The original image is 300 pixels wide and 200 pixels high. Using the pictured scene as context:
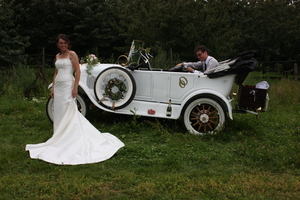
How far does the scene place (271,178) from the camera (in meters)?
4.19

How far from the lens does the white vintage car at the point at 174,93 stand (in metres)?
6.04

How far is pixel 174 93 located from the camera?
6.30 m

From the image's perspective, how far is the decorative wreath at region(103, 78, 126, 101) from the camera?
636 centimetres

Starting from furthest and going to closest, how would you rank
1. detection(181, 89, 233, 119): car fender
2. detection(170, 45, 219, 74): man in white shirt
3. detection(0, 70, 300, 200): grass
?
detection(170, 45, 219, 74): man in white shirt → detection(181, 89, 233, 119): car fender → detection(0, 70, 300, 200): grass

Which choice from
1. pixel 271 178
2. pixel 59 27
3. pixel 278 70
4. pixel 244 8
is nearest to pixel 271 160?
pixel 271 178

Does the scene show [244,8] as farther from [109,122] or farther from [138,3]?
[109,122]

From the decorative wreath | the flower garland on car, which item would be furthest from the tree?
the decorative wreath

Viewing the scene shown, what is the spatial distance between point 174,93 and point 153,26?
1121 cm

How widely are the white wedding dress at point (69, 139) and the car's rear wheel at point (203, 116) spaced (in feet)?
4.92

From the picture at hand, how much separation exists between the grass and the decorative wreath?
63cm

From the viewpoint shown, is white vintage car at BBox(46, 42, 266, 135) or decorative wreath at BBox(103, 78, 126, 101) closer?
white vintage car at BBox(46, 42, 266, 135)

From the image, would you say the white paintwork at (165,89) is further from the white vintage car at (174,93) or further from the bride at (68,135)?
the bride at (68,135)

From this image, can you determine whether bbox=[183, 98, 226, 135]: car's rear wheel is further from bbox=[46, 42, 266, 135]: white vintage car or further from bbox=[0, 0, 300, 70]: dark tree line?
bbox=[0, 0, 300, 70]: dark tree line

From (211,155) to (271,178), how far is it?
3.53ft
